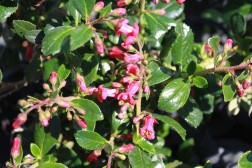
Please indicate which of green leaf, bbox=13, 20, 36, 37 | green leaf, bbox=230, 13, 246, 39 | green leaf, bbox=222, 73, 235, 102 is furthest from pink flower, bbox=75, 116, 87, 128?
green leaf, bbox=230, 13, 246, 39

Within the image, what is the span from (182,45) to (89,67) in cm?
35

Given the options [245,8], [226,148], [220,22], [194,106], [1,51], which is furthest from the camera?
[220,22]

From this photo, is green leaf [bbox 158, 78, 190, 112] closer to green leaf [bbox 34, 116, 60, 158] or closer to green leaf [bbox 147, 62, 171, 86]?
green leaf [bbox 147, 62, 171, 86]

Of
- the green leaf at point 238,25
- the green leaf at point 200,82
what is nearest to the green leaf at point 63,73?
the green leaf at point 200,82

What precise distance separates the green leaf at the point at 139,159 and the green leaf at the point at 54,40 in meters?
0.44

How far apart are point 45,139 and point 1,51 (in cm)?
73

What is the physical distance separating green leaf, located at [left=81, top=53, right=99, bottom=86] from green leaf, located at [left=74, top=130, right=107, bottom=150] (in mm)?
173

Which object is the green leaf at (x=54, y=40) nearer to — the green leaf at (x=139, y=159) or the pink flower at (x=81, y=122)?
the pink flower at (x=81, y=122)

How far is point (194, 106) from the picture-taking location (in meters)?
1.83

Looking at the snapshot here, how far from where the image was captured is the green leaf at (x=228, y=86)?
1.59 m

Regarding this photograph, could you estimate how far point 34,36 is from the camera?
5.40 feet

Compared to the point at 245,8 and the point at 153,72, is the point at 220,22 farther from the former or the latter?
the point at 153,72

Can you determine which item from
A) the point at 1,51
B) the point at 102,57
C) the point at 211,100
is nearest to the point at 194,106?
the point at 211,100

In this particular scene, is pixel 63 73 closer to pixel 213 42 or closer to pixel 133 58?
pixel 133 58
